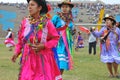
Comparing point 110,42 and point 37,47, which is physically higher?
point 37,47

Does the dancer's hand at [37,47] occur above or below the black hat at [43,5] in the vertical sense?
below

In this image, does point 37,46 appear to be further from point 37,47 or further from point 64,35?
point 64,35

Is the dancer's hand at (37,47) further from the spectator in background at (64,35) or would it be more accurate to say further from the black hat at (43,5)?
the spectator in background at (64,35)

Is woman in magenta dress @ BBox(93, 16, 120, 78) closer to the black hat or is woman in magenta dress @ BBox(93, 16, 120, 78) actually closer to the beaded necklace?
the black hat

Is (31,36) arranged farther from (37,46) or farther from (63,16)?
→ (63,16)

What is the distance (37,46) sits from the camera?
18.7 feet

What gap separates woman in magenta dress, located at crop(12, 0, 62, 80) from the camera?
5727mm

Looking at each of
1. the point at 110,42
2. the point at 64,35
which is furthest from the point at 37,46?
the point at 110,42

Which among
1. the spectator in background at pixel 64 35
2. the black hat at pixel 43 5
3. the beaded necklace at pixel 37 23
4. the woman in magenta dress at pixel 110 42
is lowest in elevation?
the woman in magenta dress at pixel 110 42

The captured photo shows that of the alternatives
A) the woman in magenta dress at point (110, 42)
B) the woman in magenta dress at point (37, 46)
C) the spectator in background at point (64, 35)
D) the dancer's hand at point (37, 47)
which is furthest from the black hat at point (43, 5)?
the woman in magenta dress at point (110, 42)

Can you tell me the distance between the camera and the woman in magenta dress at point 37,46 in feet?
18.8

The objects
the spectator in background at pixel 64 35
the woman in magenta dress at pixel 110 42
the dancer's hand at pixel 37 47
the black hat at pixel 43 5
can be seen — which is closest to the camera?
the dancer's hand at pixel 37 47

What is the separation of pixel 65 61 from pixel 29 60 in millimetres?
2626

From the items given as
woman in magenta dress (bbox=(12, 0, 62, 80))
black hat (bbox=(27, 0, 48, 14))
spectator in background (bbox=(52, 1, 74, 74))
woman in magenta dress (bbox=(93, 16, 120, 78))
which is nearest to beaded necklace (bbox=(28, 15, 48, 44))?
woman in magenta dress (bbox=(12, 0, 62, 80))
